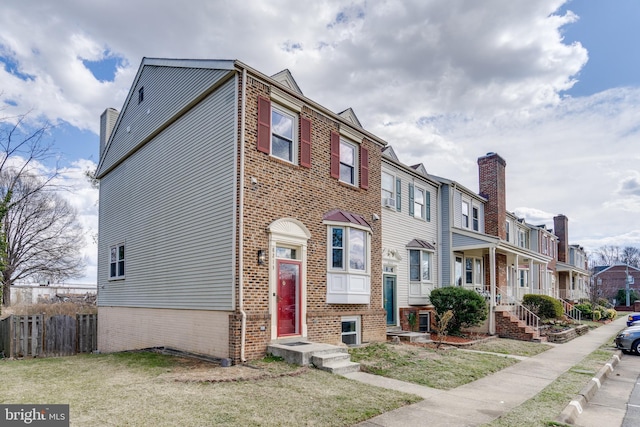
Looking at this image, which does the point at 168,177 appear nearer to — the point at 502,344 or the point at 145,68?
the point at 145,68

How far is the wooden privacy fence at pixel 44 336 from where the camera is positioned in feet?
46.5

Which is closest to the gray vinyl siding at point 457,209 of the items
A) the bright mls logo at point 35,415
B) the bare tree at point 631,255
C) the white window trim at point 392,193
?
the white window trim at point 392,193

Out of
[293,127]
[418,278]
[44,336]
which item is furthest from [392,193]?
[44,336]

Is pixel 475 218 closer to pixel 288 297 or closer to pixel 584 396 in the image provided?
pixel 288 297

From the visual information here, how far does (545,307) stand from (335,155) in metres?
14.8

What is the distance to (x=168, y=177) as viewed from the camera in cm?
1329

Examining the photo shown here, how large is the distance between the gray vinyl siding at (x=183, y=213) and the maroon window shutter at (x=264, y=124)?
2.15ft

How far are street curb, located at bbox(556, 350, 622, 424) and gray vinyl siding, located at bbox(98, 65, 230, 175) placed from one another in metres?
9.75

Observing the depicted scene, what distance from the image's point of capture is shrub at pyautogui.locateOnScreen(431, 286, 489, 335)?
1630cm

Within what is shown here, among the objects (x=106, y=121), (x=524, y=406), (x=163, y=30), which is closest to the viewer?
(x=524, y=406)

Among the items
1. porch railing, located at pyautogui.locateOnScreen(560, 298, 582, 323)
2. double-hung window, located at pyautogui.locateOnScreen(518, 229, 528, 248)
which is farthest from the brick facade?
porch railing, located at pyautogui.locateOnScreen(560, 298, 582, 323)

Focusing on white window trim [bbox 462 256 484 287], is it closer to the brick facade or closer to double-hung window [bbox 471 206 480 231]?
double-hung window [bbox 471 206 480 231]

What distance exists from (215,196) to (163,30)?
5.53m

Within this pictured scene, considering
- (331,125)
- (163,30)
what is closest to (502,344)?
(331,125)
